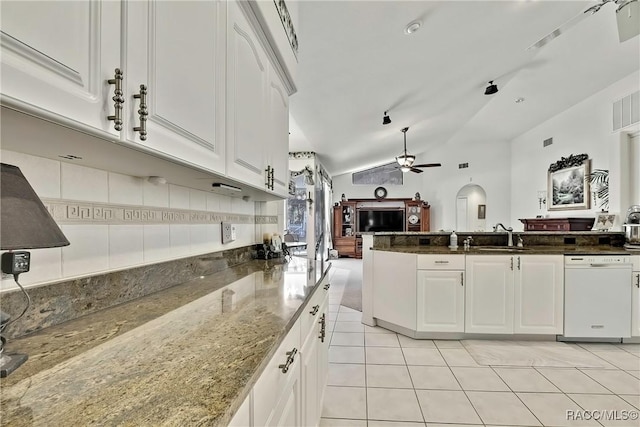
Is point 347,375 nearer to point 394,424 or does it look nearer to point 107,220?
point 394,424

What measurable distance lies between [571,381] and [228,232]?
2609 millimetres

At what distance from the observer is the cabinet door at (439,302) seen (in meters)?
2.87

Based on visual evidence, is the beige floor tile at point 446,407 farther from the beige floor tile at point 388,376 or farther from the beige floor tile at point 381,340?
the beige floor tile at point 381,340

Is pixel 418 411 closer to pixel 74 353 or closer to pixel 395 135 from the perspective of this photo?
pixel 74 353

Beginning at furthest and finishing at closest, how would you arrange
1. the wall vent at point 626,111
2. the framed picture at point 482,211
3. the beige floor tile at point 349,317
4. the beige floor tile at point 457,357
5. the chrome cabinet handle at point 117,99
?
the framed picture at point 482,211
the wall vent at point 626,111
the beige floor tile at point 349,317
the beige floor tile at point 457,357
the chrome cabinet handle at point 117,99

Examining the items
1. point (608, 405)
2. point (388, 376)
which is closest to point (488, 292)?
point (608, 405)

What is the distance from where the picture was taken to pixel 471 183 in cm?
812

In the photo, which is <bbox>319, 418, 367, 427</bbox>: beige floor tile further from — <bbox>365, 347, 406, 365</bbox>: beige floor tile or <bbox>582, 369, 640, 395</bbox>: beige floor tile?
<bbox>582, 369, 640, 395</bbox>: beige floor tile

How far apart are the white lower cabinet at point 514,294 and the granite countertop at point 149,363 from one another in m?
2.36

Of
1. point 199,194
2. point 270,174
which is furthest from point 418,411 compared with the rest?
point 199,194

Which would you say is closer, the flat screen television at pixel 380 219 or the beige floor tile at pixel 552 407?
the beige floor tile at pixel 552 407

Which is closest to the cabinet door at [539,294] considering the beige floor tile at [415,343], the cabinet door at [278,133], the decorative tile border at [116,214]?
the beige floor tile at [415,343]

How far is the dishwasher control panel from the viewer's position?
2.77m

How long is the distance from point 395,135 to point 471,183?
11.2 ft
